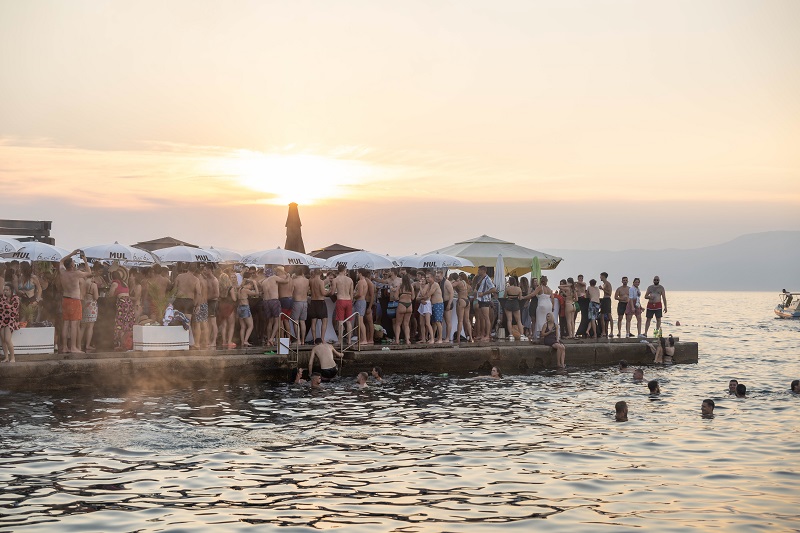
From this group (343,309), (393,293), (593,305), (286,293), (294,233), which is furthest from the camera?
(294,233)

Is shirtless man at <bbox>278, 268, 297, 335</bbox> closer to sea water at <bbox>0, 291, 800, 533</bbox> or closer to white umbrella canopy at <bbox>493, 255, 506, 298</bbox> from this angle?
sea water at <bbox>0, 291, 800, 533</bbox>

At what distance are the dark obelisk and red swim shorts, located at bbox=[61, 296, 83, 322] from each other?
15.2m

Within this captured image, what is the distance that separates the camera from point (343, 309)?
25.3m

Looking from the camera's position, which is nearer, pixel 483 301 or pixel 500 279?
pixel 483 301

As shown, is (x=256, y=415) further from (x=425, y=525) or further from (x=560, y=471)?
(x=425, y=525)

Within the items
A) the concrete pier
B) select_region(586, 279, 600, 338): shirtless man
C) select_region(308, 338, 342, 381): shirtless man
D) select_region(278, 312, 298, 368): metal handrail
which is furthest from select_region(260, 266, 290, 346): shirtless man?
select_region(586, 279, 600, 338): shirtless man

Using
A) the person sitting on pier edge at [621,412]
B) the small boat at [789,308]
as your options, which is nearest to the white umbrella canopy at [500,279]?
the person sitting on pier edge at [621,412]

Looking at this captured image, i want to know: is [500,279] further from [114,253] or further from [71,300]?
[71,300]

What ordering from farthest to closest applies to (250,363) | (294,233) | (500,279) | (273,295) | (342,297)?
(294,233) < (500,279) < (342,297) < (273,295) < (250,363)

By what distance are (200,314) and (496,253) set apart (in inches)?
465

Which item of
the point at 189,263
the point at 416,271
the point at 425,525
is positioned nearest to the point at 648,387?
the point at 416,271

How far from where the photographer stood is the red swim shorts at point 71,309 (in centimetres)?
2145

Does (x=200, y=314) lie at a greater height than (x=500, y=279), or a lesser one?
lesser

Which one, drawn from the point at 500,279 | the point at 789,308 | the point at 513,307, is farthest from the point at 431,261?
the point at 789,308
